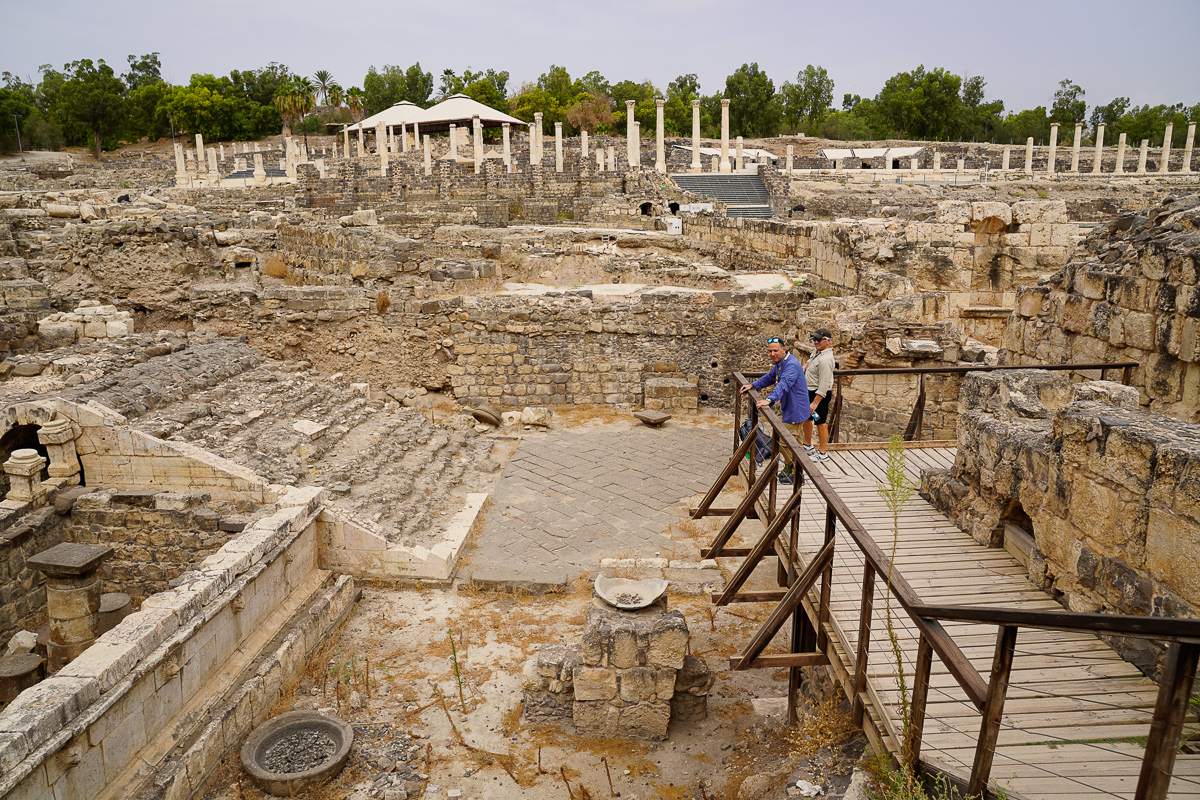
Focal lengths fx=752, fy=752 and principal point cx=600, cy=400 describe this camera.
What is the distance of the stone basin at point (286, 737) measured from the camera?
15.1 ft

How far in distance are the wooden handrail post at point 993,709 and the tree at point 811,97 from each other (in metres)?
69.7

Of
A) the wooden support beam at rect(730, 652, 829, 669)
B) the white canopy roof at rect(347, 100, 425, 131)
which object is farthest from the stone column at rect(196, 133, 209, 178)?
the wooden support beam at rect(730, 652, 829, 669)

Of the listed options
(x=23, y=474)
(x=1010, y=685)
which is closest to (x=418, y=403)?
(x=23, y=474)

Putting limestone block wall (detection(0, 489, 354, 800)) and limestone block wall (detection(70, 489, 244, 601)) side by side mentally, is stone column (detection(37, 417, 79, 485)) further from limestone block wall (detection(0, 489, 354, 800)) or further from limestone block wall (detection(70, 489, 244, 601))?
limestone block wall (detection(0, 489, 354, 800))

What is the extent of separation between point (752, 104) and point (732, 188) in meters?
34.6

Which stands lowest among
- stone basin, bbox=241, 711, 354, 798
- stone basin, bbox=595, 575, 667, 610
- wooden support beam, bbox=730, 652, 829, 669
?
stone basin, bbox=241, 711, 354, 798

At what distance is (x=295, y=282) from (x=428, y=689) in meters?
13.8

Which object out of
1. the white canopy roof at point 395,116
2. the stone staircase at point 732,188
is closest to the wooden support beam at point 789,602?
the stone staircase at point 732,188

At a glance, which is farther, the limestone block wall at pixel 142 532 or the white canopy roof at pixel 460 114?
the white canopy roof at pixel 460 114

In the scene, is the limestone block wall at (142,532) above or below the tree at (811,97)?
below

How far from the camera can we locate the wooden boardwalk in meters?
2.79

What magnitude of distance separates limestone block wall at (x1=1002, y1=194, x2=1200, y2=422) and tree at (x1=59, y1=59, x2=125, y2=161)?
63.4m

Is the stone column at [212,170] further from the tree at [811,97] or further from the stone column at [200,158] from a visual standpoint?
the tree at [811,97]

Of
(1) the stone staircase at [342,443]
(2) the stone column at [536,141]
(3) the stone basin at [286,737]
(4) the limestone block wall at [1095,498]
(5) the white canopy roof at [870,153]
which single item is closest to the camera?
(4) the limestone block wall at [1095,498]
